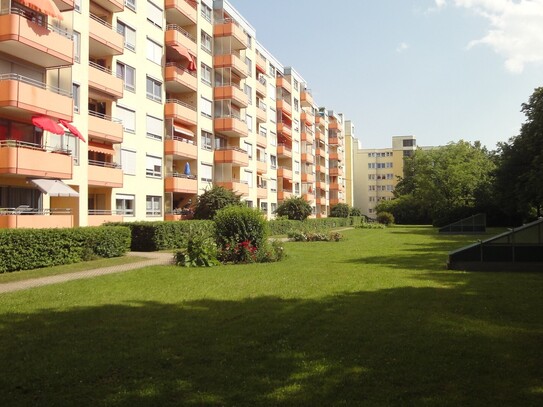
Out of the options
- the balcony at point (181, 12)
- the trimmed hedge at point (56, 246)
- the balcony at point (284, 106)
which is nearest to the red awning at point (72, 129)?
the trimmed hedge at point (56, 246)

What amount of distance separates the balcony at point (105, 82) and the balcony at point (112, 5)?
3914 mm

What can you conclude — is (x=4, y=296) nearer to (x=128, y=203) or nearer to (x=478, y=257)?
(x=478, y=257)

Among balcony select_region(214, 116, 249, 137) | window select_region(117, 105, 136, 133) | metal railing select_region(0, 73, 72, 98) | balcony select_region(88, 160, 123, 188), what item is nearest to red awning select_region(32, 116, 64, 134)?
metal railing select_region(0, 73, 72, 98)

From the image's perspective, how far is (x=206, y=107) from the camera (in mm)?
43938

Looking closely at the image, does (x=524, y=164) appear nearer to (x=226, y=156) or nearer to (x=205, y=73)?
(x=226, y=156)

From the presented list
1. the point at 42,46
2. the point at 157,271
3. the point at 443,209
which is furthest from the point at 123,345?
the point at 443,209

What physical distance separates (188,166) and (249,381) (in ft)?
117

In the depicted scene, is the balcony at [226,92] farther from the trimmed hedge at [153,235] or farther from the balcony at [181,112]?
the trimmed hedge at [153,235]

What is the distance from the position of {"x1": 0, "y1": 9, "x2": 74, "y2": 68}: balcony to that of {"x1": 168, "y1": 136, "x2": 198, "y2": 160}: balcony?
13.0m

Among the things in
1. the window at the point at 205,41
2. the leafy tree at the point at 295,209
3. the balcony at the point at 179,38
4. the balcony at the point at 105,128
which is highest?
the window at the point at 205,41

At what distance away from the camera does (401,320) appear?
349 inches

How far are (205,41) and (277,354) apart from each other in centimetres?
4137

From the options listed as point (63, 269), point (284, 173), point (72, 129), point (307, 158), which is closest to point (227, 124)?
point (284, 173)

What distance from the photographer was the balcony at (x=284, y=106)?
6369cm
